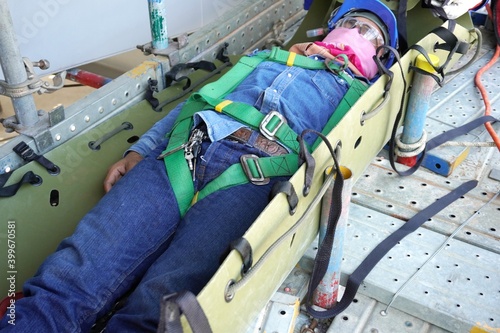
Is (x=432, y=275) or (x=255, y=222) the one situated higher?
(x=255, y=222)

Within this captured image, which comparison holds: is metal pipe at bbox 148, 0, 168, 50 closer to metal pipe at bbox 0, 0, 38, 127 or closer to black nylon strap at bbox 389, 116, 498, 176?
metal pipe at bbox 0, 0, 38, 127

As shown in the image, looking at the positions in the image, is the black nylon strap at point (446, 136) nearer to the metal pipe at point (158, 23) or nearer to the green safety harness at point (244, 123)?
the green safety harness at point (244, 123)

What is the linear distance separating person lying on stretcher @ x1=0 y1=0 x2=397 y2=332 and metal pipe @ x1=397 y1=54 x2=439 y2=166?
181mm

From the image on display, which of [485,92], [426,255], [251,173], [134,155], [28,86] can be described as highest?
[28,86]

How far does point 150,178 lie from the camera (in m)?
1.49

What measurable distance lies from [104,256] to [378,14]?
133 centimetres

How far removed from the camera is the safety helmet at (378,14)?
77.5 inches

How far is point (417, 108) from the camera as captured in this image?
186 cm

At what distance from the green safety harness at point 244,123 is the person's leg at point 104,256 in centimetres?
5

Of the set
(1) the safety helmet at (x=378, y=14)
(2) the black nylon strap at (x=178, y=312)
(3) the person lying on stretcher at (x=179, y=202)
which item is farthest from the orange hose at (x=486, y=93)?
(2) the black nylon strap at (x=178, y=312)

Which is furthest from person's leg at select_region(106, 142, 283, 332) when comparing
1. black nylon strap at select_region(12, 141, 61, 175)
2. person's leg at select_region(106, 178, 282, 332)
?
black nylon strap at select_region(12, 141, 61, 175)

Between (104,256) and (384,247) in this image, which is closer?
(104,256)

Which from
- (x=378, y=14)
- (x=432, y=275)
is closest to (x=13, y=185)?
(x=432, y=275)

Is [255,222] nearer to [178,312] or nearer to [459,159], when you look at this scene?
[178,312]
